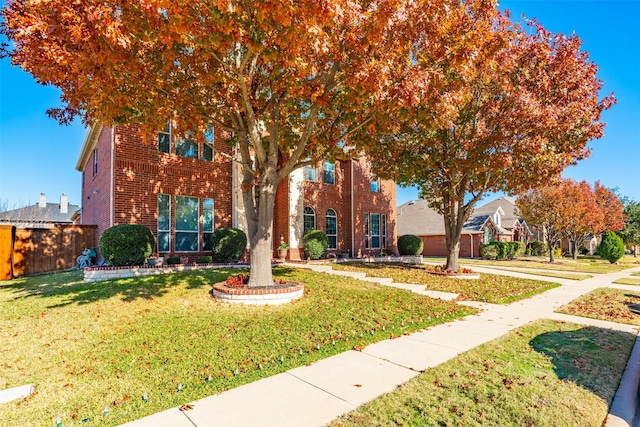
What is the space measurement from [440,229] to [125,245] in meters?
28.6

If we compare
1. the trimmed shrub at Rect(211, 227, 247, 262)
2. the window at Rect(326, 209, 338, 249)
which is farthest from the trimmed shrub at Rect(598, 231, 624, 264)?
the trimmed shrub at Rect(211, 227, 247, 262)

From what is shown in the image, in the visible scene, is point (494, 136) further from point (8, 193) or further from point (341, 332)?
point (8, 193)

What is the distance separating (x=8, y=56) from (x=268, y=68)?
522cm

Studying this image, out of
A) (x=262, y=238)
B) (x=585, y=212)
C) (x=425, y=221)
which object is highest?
(x=585, y=212)

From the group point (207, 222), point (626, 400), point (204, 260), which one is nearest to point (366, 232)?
point (207, 222)

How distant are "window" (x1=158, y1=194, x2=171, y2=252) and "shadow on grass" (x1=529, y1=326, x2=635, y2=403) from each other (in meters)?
11.8

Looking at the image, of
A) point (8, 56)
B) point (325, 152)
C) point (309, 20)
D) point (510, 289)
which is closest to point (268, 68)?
point (325, 152)

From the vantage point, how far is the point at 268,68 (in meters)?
9.00

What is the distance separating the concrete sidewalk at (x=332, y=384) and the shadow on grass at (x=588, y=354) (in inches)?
11.2

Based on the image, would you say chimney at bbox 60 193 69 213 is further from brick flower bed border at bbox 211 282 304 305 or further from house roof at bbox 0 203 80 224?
brick flower bed border at bbox 211 282 304 305

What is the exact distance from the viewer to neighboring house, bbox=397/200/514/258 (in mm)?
33875

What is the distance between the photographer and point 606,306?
9.21 m

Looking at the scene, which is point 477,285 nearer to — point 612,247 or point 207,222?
point 207,222

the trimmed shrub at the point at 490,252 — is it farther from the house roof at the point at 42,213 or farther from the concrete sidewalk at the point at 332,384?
the house roof at the point at 42,213
